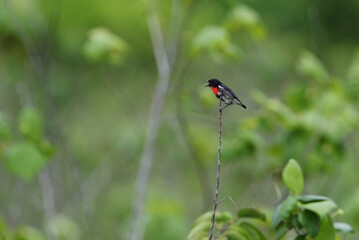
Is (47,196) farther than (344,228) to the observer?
Yes

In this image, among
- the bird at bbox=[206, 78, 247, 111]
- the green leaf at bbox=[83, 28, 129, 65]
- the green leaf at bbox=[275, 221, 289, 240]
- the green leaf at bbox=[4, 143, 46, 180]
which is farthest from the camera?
the green leaf at bbox=[83, 28, 129, 65]

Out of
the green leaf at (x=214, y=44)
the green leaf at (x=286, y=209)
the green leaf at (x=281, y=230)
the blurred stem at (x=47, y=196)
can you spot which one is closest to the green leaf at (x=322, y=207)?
the green leaf at (x=286, y=209)

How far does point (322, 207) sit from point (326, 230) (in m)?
0.13

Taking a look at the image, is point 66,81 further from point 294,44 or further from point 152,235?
point 152,235

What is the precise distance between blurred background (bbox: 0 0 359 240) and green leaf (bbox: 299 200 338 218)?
278mm

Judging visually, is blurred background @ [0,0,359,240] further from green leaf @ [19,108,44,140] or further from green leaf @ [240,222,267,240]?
green leaf @ [240,222,267,240]

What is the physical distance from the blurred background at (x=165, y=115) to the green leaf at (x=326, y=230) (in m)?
0.23

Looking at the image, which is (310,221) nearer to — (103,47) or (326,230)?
(326,230)

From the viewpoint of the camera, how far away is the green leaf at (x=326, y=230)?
1.54m

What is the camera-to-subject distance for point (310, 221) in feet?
4.97

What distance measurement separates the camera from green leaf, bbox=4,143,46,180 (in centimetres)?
237

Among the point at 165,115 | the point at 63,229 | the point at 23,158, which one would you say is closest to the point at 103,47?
the point at 165,115

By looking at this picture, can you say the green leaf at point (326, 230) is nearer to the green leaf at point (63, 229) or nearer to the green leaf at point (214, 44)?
the green leaf at point (214, 44)

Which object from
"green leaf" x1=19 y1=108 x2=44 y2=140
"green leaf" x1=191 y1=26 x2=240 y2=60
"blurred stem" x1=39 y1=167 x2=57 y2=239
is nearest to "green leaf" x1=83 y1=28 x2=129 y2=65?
"green leaf" x1=191 y1=26 x2=240 y2=60
